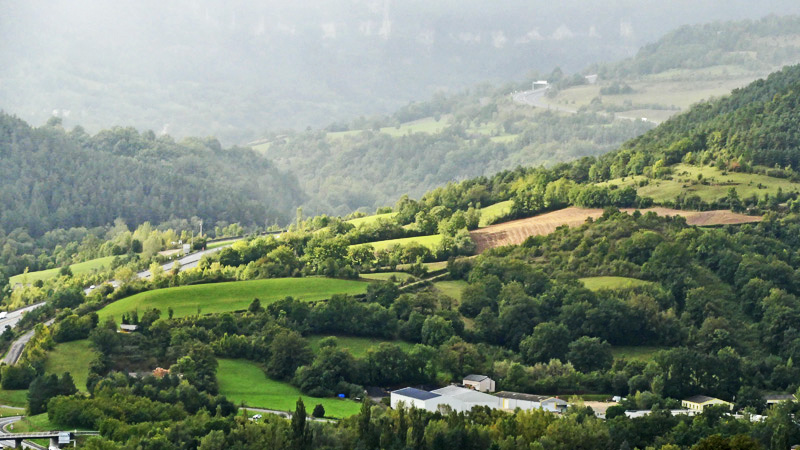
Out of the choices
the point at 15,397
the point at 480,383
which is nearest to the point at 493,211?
the point at 480,383

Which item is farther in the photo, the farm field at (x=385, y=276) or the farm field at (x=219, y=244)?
the farm field at (x=219, y=244)

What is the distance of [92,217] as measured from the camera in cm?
11525

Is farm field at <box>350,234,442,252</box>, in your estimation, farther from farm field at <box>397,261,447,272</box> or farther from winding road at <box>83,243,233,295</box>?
winding road at <box>83,243,233,295</box>

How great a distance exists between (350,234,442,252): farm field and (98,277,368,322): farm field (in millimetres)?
7310

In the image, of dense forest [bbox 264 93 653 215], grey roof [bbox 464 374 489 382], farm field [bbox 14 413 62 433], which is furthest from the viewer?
dense forest [bbox 264 93 653 215]

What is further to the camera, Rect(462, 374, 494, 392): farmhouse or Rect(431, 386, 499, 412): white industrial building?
Rect(462, 374, 494, 392): farmhouse

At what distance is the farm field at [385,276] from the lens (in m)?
71.7

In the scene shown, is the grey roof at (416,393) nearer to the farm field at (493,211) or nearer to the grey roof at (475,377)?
the grey roof at (475,377)

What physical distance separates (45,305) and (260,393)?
14.3m

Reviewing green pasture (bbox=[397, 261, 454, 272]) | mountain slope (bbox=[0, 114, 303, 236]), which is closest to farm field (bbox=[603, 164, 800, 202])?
green pasture (bbox=[397, 261, 454, 272])

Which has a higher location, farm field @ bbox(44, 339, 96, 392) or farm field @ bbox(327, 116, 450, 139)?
farm field @ bbox(44, 339, 96, 392)

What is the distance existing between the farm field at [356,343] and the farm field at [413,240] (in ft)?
42.3

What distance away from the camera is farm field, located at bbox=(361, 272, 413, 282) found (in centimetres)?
7169

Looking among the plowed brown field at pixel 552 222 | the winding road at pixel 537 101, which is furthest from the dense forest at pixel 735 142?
the winding road at pixel 537 101
